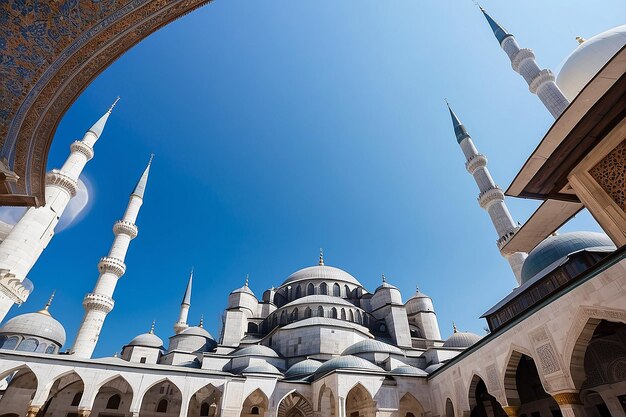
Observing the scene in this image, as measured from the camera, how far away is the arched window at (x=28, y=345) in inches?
672

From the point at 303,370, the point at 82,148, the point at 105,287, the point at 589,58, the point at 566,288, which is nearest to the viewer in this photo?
the point at 566,288

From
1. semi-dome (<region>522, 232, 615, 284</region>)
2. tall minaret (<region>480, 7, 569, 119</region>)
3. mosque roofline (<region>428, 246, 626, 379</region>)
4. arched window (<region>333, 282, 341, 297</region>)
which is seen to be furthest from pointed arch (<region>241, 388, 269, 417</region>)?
tall minaret (<region>480, 7, 569, 119</region>)

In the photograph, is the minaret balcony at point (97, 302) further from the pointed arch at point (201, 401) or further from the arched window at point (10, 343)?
the pointed arch at point (201, 401)

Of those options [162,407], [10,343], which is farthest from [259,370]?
[10,343]

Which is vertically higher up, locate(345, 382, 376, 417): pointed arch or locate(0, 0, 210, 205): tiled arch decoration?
locate(0, 0, 210, 205): tiled arch decoration

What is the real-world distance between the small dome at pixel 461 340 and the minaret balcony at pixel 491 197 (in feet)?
26.3

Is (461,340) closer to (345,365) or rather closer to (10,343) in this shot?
(345,365)

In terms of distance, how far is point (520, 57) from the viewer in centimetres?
1831

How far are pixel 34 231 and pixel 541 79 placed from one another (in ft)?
81.8

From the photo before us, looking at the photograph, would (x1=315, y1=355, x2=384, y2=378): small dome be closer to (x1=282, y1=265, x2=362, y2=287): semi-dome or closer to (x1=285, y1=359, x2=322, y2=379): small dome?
(x1=285, y1=359, x2=322, y2=379): small dome

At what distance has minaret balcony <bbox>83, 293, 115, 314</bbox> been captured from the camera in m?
18.5

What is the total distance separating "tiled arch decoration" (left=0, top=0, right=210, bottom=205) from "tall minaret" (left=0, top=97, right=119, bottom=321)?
10.6 m

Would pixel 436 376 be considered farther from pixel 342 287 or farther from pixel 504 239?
pixel 342 287

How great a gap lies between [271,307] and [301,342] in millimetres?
7167
